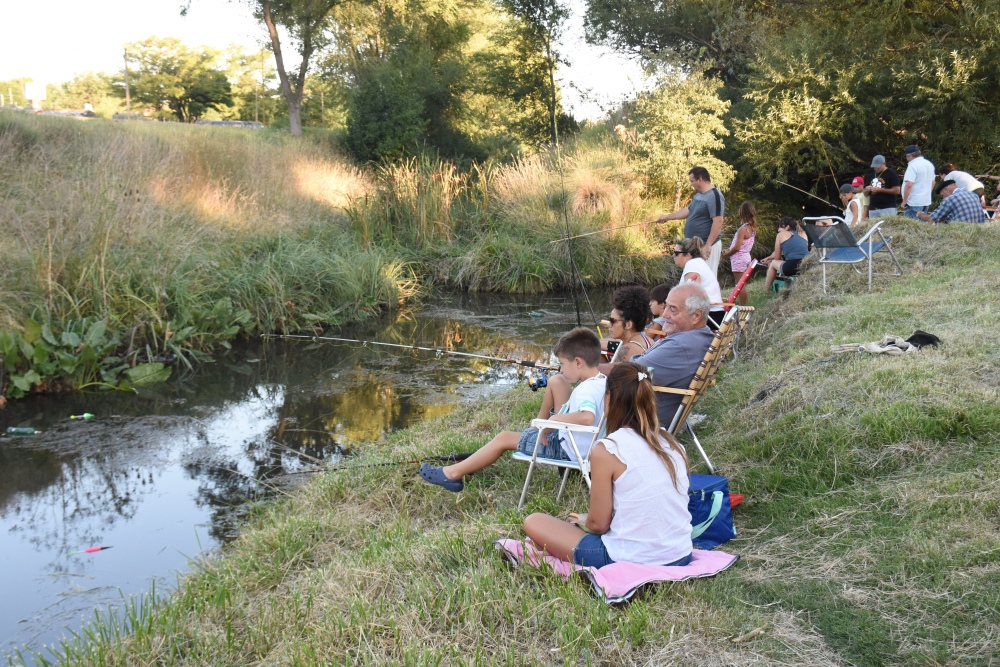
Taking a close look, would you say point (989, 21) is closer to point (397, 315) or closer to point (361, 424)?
point (397, 315)

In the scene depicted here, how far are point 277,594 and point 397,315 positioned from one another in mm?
9143

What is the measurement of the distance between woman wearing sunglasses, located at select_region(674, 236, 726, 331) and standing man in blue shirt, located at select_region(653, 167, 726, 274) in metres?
1.01

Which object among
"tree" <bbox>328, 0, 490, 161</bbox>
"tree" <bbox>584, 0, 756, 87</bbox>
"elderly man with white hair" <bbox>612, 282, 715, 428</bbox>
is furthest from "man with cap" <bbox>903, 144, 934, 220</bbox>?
"tree" <bbox>328, 0, 490, 161</bbox>

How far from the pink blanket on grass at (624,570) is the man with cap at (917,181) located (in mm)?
9366

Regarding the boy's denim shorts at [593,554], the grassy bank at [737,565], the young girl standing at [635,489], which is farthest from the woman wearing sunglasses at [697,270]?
the boy's denim shorts at [593,554]

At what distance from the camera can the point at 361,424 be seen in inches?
283

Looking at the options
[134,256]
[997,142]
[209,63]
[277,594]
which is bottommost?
[277,594]

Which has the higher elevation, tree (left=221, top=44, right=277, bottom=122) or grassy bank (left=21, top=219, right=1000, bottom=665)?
tree (left=221, top=44, right=277, bottom=122)

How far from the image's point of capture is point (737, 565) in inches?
134

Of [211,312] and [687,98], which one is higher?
[687,98]

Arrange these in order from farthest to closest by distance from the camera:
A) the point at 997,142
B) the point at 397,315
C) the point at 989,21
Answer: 1. the point at 997,142
2. the point at 989,21
3. the point at 397,315

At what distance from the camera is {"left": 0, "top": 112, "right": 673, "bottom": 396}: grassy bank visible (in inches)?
342

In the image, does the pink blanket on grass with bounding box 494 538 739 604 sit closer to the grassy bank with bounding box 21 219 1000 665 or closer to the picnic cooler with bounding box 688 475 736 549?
the grassy bank with bounding box 21 219 1000 665

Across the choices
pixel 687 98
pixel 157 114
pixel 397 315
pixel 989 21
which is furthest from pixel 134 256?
pixel 157 114
